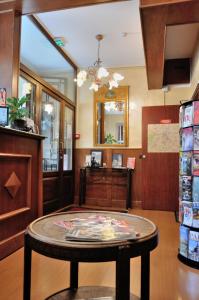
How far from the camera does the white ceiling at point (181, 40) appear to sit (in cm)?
313

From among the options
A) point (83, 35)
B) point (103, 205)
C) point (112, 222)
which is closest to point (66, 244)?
point (112, 222)

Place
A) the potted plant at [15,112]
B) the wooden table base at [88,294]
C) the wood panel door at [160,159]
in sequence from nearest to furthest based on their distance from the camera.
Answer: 1. the wooden table base at [88,294]
2. the potted plant at [15,112]
3. the wood panel door at [160,159]

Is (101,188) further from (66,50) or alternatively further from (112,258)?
(112,258)

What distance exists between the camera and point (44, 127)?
4.36 metres

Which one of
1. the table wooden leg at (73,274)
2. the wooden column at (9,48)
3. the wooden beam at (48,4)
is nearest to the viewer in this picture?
the table wooden leg at (73,274)

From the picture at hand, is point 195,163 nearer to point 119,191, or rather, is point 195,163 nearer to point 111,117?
point 119,191

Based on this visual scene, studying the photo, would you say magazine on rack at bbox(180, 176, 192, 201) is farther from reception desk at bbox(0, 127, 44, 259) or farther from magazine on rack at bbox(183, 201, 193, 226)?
reception desk at bbox(0, 127, 44, 259)

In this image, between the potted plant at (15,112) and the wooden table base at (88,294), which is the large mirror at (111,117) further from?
the wooden table base at (88,294)

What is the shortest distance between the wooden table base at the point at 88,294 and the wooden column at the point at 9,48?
2214mm

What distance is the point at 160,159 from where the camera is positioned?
5.02 metres

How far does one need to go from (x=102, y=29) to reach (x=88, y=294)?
3675 millimetres

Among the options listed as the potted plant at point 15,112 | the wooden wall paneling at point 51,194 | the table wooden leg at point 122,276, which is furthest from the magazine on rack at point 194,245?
the wooden wall paneling at point 51,194

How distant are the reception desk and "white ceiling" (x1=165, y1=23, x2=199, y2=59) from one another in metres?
2.19

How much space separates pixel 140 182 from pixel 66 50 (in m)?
3.01
